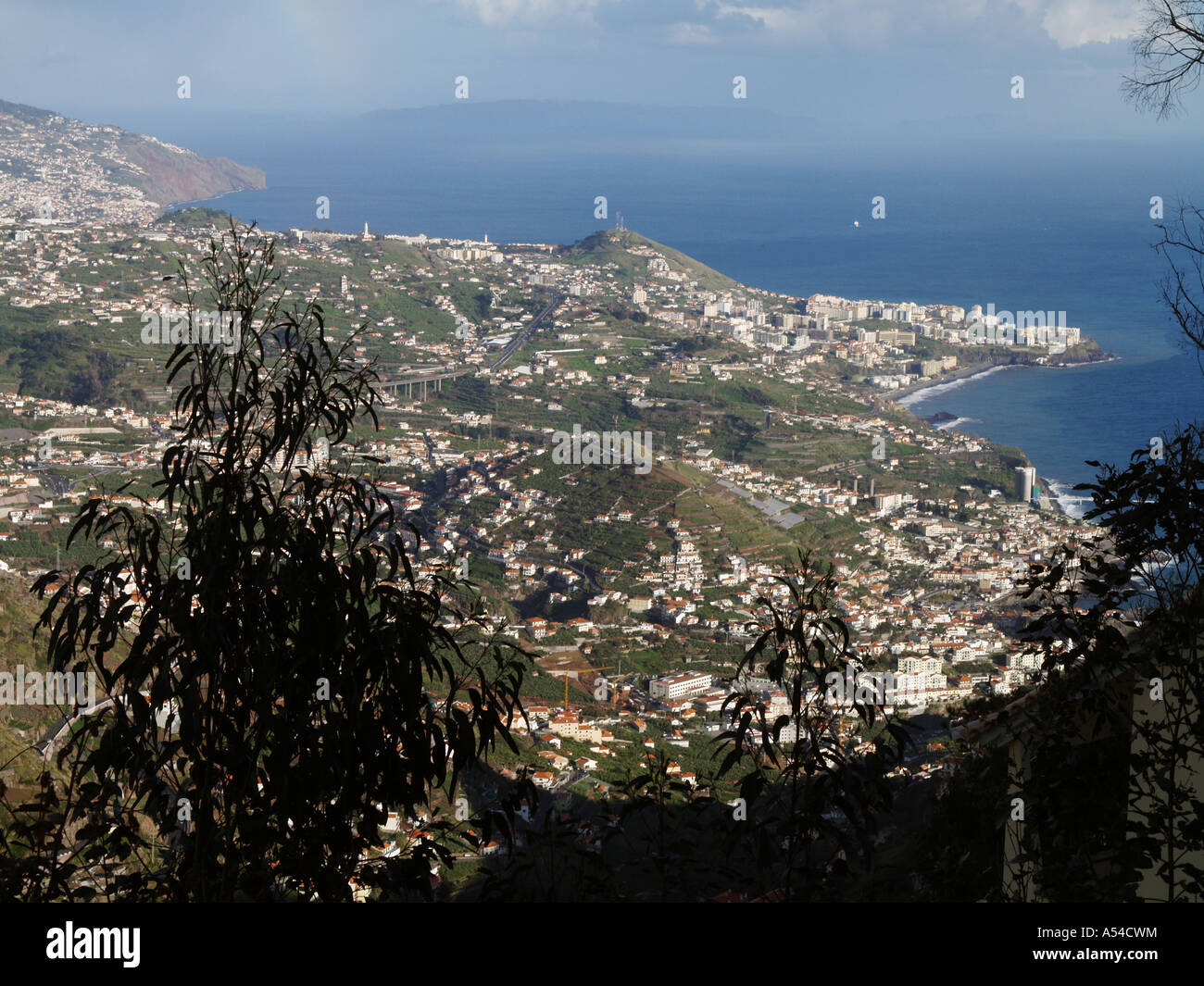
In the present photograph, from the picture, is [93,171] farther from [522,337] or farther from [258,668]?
[258,668]

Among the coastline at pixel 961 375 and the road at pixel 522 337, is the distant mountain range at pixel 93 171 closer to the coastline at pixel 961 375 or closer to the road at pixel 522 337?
the road at pixel 522 337

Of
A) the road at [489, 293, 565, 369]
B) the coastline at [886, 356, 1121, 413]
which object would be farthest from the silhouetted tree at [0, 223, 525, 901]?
the road at [489, 293, 565, 369]

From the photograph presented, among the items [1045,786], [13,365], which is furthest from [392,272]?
[1045,786]

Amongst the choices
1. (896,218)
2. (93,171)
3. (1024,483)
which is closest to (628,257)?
(1024,483)

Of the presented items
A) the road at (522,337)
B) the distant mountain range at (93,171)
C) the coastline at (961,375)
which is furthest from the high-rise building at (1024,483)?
the distant mountain range at (93,171)

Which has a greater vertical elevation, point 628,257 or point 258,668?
point 628,257

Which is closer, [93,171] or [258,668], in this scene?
[258,668]

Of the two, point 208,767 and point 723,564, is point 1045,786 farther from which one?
point 723,564
